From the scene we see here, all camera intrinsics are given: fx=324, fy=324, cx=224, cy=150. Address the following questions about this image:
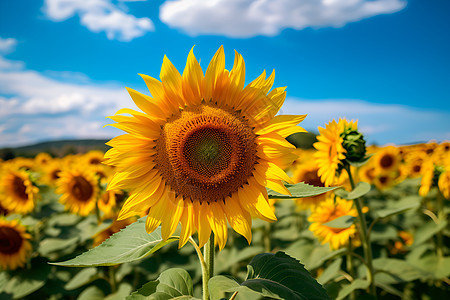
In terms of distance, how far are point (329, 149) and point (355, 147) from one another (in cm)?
26

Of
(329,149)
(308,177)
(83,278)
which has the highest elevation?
(329,149)

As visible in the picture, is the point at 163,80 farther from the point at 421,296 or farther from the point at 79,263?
the point at 421,296

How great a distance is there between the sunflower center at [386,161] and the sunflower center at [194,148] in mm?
5802

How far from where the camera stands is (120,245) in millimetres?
1644

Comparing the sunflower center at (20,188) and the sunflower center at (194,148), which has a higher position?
the sunflower center at (194,148)

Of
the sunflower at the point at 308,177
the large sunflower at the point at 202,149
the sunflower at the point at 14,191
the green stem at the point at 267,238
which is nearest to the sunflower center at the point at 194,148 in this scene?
the large sunflower at the point at 202,149

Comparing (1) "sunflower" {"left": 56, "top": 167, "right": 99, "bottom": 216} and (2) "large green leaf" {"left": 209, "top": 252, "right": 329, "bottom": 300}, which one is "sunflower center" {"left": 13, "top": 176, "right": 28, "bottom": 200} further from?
(2) "large green leaf" {"left": 209, "top": 252, "right": 329, "bottom": 300}

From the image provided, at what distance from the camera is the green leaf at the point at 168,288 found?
1544 mm

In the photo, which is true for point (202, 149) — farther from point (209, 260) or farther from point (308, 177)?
point (308, 177)

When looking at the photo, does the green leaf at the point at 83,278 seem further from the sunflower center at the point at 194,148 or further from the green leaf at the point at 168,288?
the sunflower center at the point at 194,148

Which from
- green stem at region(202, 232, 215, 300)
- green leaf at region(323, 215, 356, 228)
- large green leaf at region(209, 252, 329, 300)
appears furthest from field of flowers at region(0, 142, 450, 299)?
large green leaf at region(209, 252, 329, 300)

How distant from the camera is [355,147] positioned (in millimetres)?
2955

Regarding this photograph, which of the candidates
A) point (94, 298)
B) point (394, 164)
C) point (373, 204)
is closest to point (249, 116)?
point (94, 298)

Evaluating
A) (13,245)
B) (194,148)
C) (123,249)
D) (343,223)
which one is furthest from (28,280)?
(343,223)
